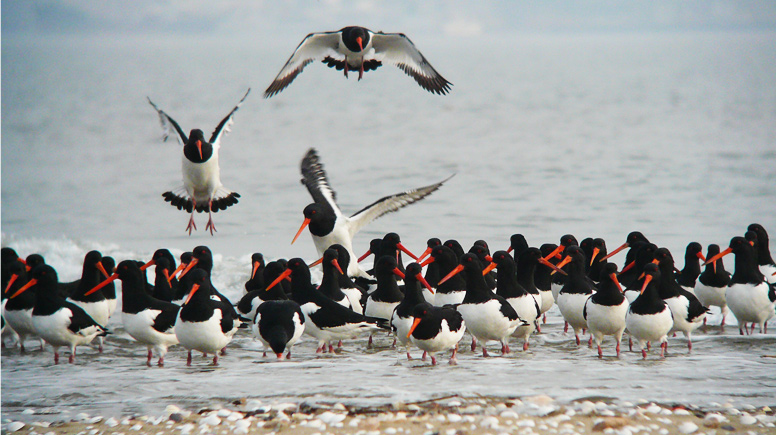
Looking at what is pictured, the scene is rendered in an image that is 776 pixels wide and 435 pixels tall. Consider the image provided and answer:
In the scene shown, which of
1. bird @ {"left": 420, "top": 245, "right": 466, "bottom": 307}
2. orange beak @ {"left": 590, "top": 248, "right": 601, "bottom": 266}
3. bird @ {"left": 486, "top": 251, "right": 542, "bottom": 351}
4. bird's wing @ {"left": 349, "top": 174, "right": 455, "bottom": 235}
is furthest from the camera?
bird's wing @ {"left": 349, "top": 174, "right": 455, "bottom": 235}

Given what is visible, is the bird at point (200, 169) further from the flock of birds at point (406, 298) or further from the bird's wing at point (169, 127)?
the flock of birds at point (406, 298)

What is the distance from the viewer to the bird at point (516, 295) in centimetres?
762

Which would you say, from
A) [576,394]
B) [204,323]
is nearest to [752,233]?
[576,394]

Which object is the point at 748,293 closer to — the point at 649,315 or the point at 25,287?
the point at 649,315

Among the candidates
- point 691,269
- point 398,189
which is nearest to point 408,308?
point 691,269

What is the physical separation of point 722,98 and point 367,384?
151 feet

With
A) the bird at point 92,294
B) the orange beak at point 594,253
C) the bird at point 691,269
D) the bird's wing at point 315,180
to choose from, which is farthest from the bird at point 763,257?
the bird at point 92,294

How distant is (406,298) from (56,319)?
2894 mm

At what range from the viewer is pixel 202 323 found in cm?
690

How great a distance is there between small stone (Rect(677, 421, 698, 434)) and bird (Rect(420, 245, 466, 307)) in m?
2.92

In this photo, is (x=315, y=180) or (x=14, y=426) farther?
(x=315, y=180)

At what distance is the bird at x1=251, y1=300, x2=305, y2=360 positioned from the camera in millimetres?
6922

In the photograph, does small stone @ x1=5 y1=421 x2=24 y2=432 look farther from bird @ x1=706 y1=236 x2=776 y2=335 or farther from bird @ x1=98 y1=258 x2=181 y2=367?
bird @ x1=706 y1=236 x2=776 y2=335

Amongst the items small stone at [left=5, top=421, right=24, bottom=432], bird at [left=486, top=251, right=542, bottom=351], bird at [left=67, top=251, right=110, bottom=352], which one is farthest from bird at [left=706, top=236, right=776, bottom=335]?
small stone at [left=5, top=421, right=24, bottom=432]
